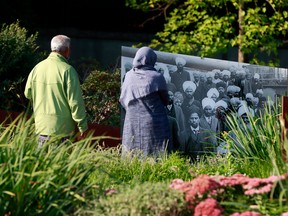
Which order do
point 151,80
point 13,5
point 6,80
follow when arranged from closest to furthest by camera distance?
point 151,80 → point 6,80 → point 13,5

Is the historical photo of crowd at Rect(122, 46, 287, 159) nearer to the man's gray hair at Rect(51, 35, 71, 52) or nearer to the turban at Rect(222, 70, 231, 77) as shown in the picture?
the turban at Rect(222, 70, 231, 77)

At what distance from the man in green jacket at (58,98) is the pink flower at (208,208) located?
282cm

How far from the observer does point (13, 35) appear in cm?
1412

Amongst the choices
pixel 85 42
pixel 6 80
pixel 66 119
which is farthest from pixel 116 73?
pixel 85 42

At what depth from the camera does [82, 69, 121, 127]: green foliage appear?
1339 centimetres

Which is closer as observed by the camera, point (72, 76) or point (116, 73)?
point (72, 76)

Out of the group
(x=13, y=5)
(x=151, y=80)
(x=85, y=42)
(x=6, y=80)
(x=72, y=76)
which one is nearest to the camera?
(x=72, y=76)

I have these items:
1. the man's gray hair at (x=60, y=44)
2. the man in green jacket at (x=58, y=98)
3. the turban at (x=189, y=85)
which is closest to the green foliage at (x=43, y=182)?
the man in green jacket at (x=58, y=98)

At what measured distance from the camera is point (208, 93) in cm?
1117

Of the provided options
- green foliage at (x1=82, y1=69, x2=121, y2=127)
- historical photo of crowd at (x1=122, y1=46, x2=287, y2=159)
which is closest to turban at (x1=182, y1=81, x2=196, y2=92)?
historical photo of crowd at (x1=122, y1=46, x2=287, y2=159)

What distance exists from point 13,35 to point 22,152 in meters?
7.71

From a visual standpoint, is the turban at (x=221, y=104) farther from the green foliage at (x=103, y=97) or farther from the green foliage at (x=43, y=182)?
the green foliage at (x=43, y=182)

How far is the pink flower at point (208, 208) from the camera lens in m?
6.18

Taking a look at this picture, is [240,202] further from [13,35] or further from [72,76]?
[13,35]
